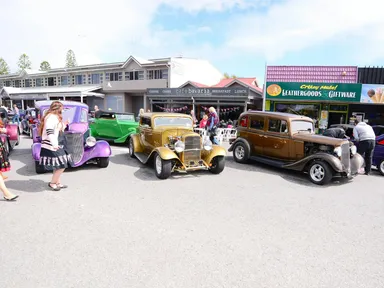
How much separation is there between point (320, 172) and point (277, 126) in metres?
2.02

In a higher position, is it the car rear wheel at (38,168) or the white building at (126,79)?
the white building at (126,79)

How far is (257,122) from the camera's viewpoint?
9.02 metres

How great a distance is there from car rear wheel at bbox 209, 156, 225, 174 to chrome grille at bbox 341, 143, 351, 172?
3.05m

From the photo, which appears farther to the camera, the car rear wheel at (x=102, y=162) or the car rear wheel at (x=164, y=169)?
the car rear wheel at (x=102, y=162)

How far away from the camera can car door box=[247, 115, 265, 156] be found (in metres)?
8.83

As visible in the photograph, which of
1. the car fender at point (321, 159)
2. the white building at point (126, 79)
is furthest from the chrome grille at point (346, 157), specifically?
the white building at point (126, 79)

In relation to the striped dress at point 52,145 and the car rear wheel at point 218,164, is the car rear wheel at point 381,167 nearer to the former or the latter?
the car rear wheel at point 218,164

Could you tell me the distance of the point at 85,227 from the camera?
399cm

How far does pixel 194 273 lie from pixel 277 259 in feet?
3.48

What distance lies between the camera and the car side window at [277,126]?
8.14 meters

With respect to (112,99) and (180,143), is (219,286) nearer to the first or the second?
(180,143)

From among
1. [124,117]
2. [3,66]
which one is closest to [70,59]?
[3,66]

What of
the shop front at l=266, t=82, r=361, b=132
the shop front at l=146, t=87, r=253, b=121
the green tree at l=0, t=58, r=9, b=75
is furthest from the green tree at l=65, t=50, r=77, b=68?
the shop front at l=266, t=82, r=361, b=132

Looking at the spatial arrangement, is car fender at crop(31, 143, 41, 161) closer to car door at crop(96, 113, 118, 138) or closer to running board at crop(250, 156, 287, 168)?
car door at crop(96, 113, 118, 138)
